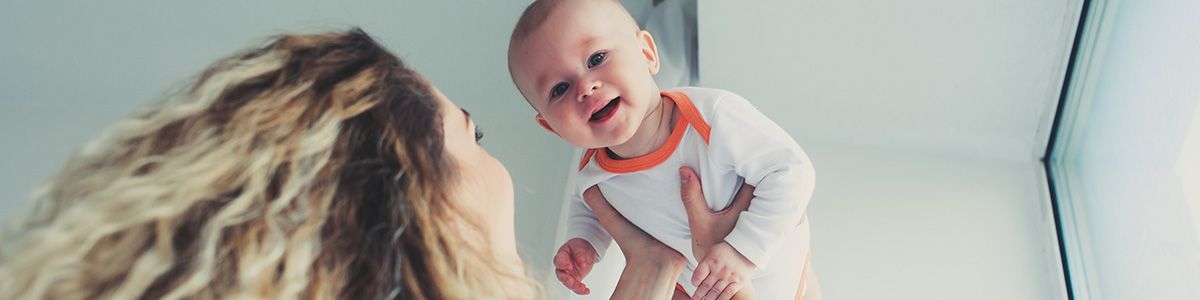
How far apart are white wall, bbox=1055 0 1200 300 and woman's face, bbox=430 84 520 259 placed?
2.25 feet

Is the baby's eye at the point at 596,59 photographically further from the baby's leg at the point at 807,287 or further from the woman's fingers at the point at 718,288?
the baby's leg at the point at 807,287

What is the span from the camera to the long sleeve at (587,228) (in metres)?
1.04

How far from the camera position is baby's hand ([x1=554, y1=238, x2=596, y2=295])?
99 centimetres

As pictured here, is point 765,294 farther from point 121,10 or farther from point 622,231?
point 121,10

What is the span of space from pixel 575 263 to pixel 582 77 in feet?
0.73

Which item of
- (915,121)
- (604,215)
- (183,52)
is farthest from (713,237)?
(183,52)

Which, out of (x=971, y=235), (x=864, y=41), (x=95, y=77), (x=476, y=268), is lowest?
(x=476, y=268)

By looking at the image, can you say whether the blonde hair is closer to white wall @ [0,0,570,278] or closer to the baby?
the baby

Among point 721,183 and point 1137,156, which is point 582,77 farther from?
point 1137,156

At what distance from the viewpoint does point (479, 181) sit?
696 mm

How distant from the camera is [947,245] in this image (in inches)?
55.5

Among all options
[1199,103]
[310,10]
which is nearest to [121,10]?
[310,10]

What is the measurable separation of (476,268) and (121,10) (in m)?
1.18

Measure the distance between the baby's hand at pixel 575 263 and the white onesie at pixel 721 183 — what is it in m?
0.03
